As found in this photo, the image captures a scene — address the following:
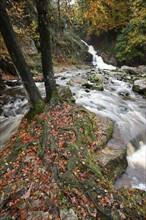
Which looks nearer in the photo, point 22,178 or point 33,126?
point 22,178

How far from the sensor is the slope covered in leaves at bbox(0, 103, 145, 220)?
2.91 m

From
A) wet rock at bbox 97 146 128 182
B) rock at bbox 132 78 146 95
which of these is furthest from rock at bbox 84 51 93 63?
wet rock at bbox 97 146 128 182

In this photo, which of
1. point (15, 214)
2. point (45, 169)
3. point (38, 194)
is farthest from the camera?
point (45, 169)

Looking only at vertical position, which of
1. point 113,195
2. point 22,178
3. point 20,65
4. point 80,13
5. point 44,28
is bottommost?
point 113,195

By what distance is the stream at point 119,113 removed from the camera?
17.3 ft

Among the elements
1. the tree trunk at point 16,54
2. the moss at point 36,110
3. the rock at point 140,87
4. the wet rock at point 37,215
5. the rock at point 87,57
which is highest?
the tree trunk at point 16,54

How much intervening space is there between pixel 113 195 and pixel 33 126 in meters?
3.06

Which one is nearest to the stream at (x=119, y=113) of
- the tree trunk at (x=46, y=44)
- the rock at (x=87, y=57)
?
the tree trunk at (x=46, y=44)

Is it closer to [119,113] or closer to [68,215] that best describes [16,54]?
[68,215]

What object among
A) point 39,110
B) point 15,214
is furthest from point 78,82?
point 15,214

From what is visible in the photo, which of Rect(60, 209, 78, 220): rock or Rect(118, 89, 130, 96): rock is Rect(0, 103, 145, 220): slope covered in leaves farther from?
Rect(118, 89, 130, 96): rock

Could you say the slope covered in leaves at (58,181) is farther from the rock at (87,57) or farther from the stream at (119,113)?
the rock at (87,57)

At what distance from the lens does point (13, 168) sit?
3.83 metres

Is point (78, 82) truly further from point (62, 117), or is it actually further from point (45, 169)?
point (45, 169)
